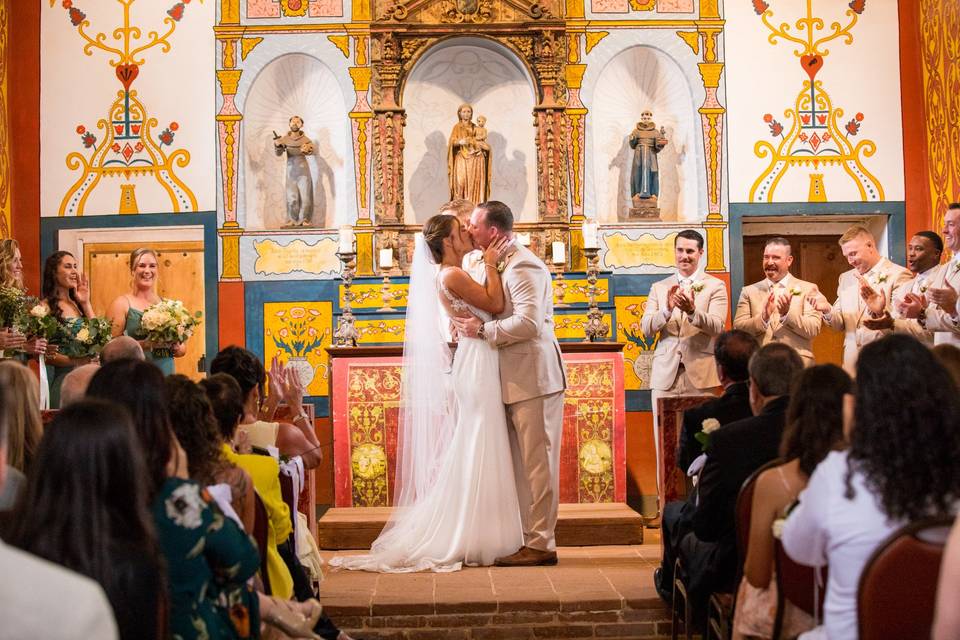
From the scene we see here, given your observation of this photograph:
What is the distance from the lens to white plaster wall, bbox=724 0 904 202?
9.02 metres

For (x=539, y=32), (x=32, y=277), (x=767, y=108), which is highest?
(x=539, y=32)

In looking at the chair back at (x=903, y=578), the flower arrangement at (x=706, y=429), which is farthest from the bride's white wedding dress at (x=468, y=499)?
the chair back at (x=903, y=578)

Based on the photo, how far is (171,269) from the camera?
9.09m

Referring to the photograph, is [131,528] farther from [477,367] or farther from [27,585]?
[477,367]

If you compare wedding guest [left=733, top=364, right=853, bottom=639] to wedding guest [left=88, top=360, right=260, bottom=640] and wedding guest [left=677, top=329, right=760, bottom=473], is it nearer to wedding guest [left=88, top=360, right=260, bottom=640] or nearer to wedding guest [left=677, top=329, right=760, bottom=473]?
wedding guest [left=677, top=329, right=760, bottom=473]

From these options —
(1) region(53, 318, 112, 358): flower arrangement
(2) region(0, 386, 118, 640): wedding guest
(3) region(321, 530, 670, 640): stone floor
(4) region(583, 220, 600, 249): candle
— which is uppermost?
(4) region(583, 220, 600, 249): candle

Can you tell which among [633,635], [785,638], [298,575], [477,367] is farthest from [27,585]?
[477,367]

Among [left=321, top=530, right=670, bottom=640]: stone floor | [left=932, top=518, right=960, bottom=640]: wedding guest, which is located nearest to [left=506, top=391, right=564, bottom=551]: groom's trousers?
[left=321, top=530, right=670, bottom=640]: stone floor

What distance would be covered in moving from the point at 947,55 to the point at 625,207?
2.74 m

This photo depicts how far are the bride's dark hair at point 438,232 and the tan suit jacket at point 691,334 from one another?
189 centimetres

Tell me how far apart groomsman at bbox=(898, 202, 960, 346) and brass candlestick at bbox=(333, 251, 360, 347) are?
12.0 feet

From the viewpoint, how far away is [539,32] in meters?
9.03

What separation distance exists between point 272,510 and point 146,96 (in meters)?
6.30

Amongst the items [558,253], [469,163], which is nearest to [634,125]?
[469,163]
